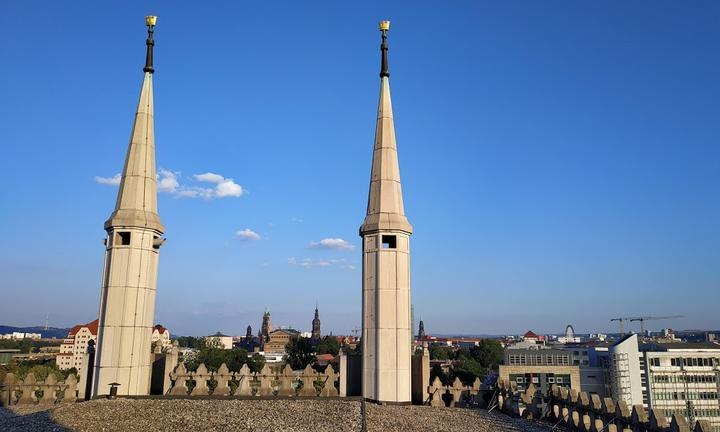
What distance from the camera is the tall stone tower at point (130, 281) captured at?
20406mm

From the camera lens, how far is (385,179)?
22.2 m

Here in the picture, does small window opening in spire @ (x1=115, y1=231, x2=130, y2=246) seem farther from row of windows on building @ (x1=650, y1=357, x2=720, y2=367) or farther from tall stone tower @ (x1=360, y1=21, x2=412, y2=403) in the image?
row of windows on building @ (x1=650, y1=357, x2=720, y2=367)

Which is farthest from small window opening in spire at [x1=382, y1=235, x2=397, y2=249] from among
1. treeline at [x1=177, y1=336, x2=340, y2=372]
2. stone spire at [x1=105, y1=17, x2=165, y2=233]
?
treeline at [x1=177, y1=336, x2=340, y2=372]

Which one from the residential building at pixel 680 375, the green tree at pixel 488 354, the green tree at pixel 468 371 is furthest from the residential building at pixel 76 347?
the residential building at pixel 680 375

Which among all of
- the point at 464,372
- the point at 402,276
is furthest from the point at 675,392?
the point at 402,276

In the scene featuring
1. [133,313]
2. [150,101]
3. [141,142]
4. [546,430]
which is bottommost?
[546,430]

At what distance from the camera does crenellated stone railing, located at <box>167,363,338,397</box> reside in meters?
21.1

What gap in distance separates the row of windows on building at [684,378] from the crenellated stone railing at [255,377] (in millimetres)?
106015

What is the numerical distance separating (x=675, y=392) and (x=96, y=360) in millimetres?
114548

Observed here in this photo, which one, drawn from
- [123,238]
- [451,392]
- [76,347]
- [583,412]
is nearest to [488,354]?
[76,347]

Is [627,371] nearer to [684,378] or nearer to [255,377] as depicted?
[684,378]

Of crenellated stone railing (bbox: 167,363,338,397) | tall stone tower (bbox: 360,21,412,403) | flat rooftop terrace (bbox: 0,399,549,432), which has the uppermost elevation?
tall stone tower (bbox: 360,21,412,403)

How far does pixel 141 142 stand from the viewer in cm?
2286

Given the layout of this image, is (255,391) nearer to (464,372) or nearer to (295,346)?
(295,346)
